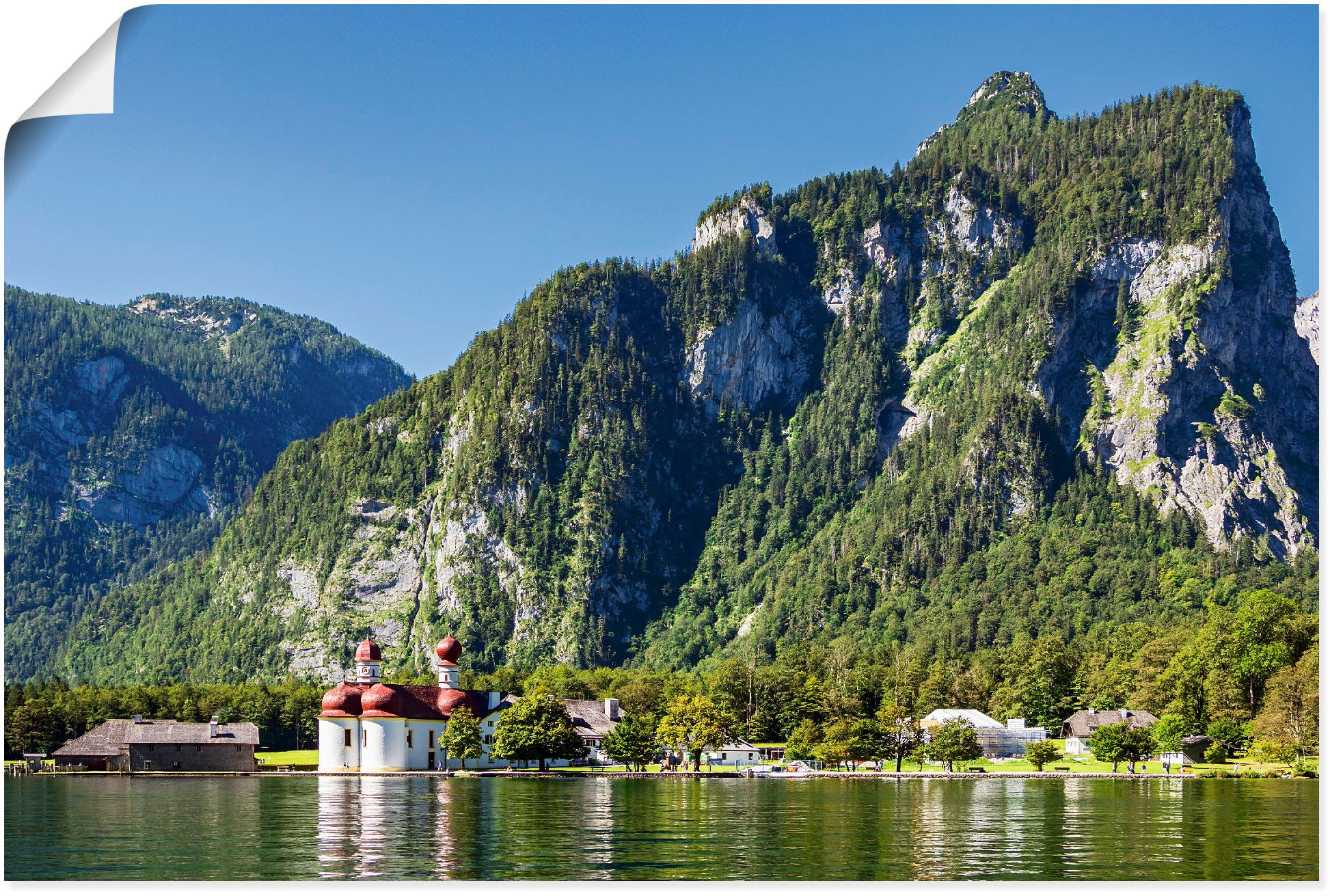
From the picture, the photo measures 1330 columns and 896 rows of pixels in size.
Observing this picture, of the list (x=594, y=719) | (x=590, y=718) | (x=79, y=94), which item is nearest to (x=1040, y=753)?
(x=594, y=719)

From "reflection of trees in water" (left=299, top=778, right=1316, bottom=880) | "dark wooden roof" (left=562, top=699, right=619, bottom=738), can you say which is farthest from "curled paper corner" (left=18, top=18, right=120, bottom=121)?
"dark wooden roof" (left=562, top=699, right=619, bottom=738)

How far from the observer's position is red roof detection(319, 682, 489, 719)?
106 meters

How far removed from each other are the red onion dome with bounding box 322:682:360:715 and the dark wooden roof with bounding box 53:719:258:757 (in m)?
6.00

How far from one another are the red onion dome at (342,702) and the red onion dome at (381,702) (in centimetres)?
108

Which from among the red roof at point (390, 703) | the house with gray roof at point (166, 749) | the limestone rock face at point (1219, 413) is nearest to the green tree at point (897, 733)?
the red roof at point (390, 703)

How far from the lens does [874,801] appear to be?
190 feet

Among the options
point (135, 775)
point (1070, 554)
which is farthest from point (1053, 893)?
point (1070, 554)

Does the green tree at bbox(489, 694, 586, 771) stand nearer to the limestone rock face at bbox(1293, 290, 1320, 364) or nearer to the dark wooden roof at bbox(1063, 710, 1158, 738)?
the dark wooden roof at bbox(1063, 710, 1158, 738)

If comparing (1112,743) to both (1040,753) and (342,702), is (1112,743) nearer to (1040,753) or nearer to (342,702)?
(1040,753)

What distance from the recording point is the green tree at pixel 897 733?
94.6 metres

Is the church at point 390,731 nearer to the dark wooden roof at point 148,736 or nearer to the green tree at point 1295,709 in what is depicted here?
the dark wooden roof at point 148,736

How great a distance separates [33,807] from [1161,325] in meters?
170

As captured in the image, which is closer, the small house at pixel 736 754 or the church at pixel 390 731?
the small house at pixel 736 754

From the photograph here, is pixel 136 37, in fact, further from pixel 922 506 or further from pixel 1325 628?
pixel 922 506
